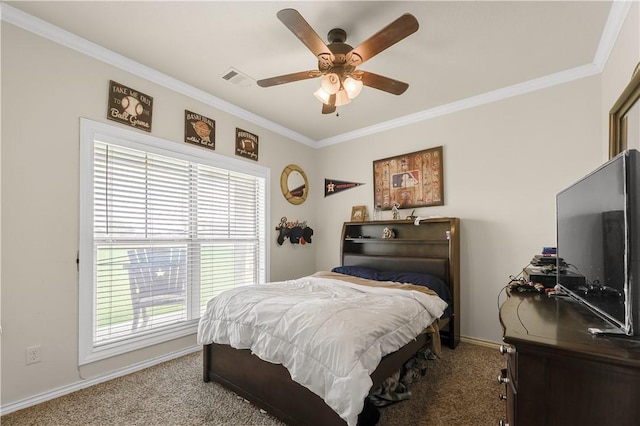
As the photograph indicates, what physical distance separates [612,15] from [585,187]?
1.63m

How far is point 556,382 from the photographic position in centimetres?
90

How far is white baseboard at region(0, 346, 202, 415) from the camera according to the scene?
6.38ft

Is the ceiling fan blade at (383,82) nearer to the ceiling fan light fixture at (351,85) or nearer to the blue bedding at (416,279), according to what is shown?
the ceiling fan light fixture at (351,85)

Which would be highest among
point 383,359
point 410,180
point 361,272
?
point 410,180

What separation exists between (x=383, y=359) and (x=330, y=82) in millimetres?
1930

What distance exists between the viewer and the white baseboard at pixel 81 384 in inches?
76.6

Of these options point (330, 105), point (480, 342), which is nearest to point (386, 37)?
point (330, 105)

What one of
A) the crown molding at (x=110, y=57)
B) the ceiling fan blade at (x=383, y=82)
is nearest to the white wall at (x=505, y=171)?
the ceiling fan blade at (x=383, y=82)

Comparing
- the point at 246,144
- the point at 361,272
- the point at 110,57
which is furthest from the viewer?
the point at 246,144

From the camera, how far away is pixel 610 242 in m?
1.06

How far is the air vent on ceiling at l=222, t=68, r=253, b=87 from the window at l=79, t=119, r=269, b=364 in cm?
83

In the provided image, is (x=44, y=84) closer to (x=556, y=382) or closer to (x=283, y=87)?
(x=283, y=87)

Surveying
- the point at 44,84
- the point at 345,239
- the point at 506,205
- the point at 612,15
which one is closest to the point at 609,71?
the point at 612,15

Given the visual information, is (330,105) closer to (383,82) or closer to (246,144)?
(383,82)
